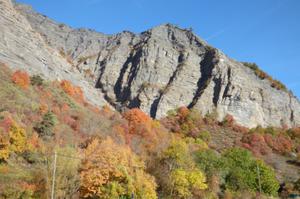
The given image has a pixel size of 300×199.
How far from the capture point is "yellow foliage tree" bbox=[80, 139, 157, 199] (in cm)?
3884

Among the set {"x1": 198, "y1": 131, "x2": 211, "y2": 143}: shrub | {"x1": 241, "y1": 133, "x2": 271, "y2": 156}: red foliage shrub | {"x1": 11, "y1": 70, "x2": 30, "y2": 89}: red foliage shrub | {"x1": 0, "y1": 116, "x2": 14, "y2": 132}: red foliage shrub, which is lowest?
{"x1": 0, "y1": 116, "x2": 14, "y2": 132}: red foliage shrub

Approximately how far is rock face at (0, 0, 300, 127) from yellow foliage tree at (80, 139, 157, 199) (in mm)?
54356

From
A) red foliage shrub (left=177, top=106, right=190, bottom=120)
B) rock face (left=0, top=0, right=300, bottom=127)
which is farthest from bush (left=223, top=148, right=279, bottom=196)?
rock face (left=0, top=0, right=300, bottom=127)

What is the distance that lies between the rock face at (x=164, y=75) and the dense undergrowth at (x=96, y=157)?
765 inches

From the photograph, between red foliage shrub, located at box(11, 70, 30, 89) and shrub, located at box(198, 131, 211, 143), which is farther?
shrub, located at box(198, 131, 211, 143)

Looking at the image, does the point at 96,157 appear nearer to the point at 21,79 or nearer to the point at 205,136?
the point at 21,79

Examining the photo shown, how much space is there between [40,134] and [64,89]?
31.8 meters

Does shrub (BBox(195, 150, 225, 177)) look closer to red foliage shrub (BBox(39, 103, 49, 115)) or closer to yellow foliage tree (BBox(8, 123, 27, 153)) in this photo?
red foliage shrub (BBox(39, 103, 49, 115))

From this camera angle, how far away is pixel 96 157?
41281 millimetres

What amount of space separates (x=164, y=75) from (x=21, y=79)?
5980 cm

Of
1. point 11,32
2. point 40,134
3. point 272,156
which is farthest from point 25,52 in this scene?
point 272,156

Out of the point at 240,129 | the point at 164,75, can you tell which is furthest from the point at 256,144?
the point at 164,75

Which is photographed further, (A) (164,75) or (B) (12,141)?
(A) (164,75)

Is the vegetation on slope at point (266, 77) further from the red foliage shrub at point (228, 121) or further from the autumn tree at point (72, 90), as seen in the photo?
the autumn tree at point (72, 90)
